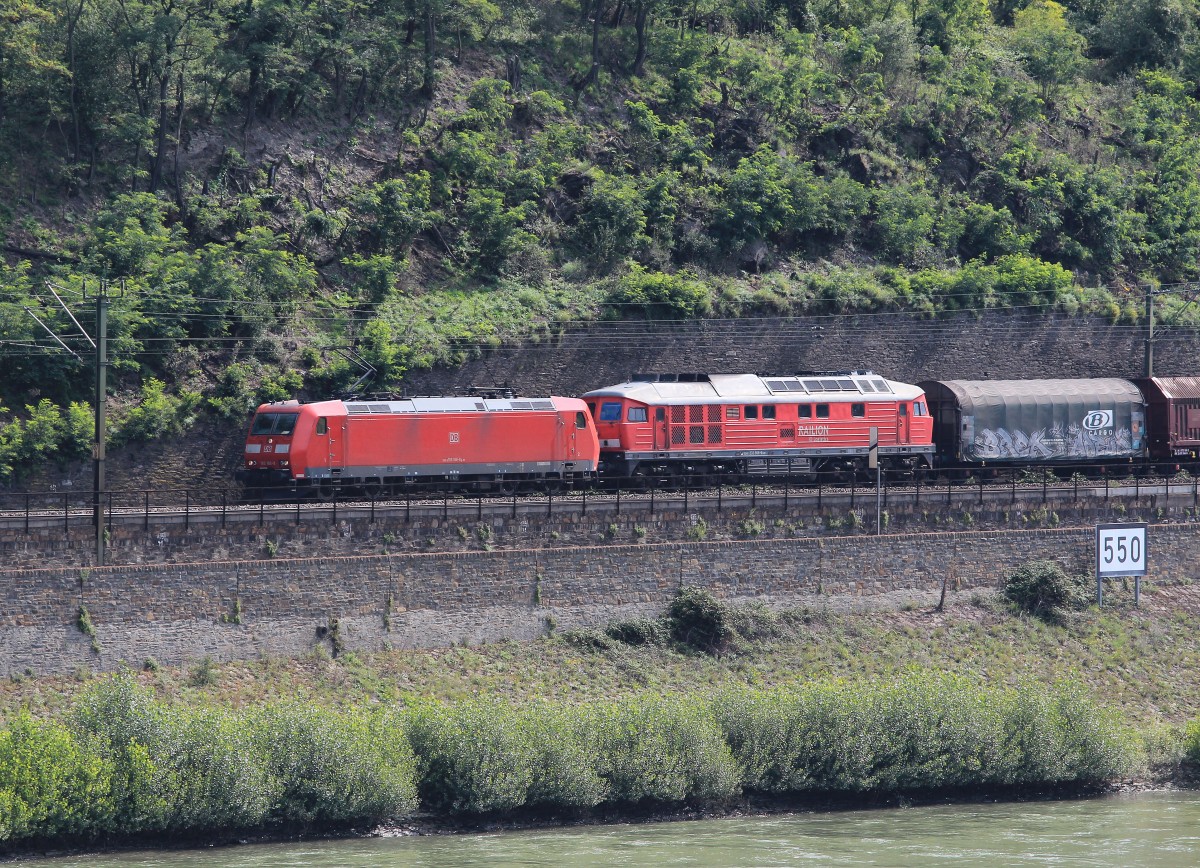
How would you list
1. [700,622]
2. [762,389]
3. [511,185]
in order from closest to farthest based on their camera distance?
[700,622] → [762,389] → [511,185]

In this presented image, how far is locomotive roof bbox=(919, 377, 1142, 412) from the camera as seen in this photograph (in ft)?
169

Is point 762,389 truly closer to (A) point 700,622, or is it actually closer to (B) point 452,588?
(A) point 700,622

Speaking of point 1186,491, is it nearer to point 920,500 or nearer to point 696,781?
point 920,500

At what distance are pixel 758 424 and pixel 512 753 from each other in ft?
60.2

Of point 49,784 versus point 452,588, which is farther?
point 452,588

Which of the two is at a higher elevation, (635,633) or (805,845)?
(635,633)

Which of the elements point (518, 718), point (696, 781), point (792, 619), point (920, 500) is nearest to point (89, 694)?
point (518, 718)

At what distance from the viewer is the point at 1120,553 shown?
46.1m

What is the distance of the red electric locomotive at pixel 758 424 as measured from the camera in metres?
47.3

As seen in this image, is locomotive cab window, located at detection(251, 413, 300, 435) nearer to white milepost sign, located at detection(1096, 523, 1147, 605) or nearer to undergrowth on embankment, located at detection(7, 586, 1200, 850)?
undergrowth on embankment, located at detection(7, 586, 1200, 850)

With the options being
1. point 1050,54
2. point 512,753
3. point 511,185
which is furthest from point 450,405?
point 1050,54

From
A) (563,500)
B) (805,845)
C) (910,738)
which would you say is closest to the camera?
(805,845)

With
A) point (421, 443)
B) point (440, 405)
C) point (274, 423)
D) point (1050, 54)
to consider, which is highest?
point (1050, 54)

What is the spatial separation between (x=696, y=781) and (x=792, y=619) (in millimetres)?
9223
